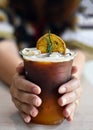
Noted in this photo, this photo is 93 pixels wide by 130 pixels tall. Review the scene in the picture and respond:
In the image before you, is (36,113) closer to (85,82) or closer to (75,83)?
(75,83)

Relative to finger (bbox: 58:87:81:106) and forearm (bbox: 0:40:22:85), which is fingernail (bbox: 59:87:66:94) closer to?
finger (bbox: 58:87:81:106)

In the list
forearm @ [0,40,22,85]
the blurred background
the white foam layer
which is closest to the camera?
the white foam layer

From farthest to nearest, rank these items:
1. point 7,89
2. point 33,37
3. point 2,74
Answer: point 33,37 < point 2,74 < point 7,89

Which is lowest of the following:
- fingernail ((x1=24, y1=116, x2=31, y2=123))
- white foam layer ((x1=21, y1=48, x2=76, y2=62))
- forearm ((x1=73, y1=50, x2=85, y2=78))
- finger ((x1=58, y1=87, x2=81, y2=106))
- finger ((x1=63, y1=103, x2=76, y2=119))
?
forearm ((x1=73, y1=50, x2=85, y2=78))

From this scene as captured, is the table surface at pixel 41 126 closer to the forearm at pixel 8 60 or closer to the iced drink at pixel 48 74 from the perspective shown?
the iced drink at pixel 48 74

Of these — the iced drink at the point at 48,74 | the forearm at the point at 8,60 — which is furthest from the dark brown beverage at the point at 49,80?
the forearm at the point at 8,60

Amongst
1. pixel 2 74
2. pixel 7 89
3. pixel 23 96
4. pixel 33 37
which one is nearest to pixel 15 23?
pixel 33 37

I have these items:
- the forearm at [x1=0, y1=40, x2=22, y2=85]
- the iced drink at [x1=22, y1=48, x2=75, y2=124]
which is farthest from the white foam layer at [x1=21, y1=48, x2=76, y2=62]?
the forearm at [x1=0, y1=40, x2=22, y2=85]

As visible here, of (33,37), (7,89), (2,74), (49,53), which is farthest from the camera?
(33,37)
